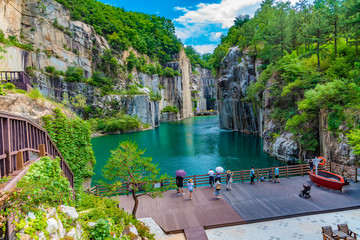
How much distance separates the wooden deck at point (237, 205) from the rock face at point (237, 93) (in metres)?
26.6

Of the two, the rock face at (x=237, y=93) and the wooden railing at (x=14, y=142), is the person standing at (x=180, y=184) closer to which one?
the wooden railing at (x=14, y=142)

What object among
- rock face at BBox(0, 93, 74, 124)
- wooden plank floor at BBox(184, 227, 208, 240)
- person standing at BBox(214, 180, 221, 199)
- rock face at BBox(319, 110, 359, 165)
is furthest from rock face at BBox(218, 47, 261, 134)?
rock face at BBox(0, 93, 74, 124)

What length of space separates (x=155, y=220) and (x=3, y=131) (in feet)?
25.6

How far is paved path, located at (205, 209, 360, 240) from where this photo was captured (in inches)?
328

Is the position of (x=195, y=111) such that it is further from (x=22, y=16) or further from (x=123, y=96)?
(x=22, y=16)

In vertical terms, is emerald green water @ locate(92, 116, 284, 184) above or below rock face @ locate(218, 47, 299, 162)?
below

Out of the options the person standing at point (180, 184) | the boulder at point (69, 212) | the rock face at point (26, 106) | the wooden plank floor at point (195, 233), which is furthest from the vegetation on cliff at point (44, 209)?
the person standing at point (180, 184)

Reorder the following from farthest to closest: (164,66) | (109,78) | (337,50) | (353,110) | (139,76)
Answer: (164,66) < (139,76) < (109,78) < (337,50) < (353,110)

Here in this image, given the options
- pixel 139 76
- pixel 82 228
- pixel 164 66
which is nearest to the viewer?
pixel 82 228

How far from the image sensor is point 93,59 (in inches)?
2040

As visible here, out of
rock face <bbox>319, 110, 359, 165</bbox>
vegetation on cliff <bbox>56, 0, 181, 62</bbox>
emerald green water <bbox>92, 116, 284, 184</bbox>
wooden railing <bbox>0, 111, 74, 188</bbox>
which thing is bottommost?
emerald green water <bbox>92, 116, 284, 184</bbox>

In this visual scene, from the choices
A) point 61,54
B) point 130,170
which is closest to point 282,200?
point 130,170

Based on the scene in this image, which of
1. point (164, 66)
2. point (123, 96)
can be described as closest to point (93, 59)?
point (123, 96)

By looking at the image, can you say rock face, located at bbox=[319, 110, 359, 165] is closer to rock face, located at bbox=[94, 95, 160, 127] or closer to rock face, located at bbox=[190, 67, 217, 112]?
rock face, located at bbox=[94, 95, 160, 127]
